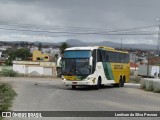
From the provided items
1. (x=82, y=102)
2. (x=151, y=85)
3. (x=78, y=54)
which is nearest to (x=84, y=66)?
(x=78, y=54)

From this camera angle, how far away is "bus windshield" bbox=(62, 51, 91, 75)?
100 feet

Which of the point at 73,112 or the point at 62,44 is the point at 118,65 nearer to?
the point at 73,112

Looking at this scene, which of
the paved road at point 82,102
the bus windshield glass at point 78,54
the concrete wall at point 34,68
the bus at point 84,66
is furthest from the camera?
the concrete wall at point 34,68

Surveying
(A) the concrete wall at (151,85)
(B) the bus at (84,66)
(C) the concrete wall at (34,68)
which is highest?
(B) the bus at (84,66)

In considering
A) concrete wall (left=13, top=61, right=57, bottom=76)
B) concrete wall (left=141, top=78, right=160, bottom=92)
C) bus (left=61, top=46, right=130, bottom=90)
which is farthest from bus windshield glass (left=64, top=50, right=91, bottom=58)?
concrete wall (left=13, top=61, right=57, bottom=76)

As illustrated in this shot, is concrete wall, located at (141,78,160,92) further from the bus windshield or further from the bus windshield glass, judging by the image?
the bus windshield glass

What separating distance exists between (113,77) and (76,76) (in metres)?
6.84

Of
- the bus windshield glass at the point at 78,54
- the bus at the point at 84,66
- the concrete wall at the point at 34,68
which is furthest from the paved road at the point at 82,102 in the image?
the concrete wall at the point at 34,68

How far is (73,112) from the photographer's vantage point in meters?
15.1

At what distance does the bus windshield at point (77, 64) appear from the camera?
100 feet

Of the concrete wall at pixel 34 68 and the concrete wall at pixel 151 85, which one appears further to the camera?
the concrete wall at pixel 34 68

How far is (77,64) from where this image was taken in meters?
30.7

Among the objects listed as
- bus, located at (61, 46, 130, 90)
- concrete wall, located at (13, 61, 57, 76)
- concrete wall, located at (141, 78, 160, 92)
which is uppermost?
bus, located at (61, 46, 130, 90)

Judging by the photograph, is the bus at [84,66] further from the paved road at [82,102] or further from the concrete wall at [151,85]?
the paved road at [82,102]
